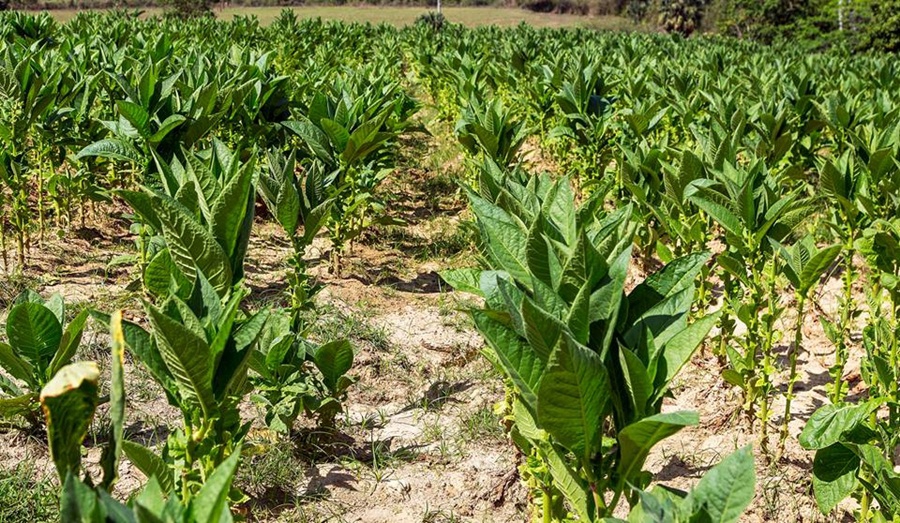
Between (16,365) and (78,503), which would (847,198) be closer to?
(16,365)

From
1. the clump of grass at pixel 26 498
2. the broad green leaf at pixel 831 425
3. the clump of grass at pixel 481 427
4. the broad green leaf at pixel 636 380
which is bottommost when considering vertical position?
the clump of grass at pixel 481 427

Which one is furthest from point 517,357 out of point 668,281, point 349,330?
point 349,330

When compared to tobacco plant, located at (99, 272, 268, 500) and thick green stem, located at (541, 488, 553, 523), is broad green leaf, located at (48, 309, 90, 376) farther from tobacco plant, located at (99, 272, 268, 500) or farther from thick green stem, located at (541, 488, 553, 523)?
thick green stem, located at (541, 488, 553, 523)

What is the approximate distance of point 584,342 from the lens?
6.92 feet

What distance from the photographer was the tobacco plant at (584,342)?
1.94 metres

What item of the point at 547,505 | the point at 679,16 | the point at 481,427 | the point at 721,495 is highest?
the point at 721,495

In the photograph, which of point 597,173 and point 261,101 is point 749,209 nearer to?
point 597,173

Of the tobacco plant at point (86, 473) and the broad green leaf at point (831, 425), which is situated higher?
the tobacco plant at point (86, 473)

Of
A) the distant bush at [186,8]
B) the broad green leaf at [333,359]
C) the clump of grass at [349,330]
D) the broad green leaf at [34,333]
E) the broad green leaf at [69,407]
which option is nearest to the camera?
the broad green leaf at [69,407]

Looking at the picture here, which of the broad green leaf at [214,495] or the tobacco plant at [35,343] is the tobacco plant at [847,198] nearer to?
the tobacco plant at [35,343]

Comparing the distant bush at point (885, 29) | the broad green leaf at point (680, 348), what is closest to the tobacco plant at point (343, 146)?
the broad green leaf at point (680, 348)

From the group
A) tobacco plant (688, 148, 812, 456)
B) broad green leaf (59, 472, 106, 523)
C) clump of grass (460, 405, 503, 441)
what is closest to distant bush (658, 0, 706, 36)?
tobacco plant (688, 148, 812, 456)

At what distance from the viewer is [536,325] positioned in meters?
1.93

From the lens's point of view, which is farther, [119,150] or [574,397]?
[119,150]
